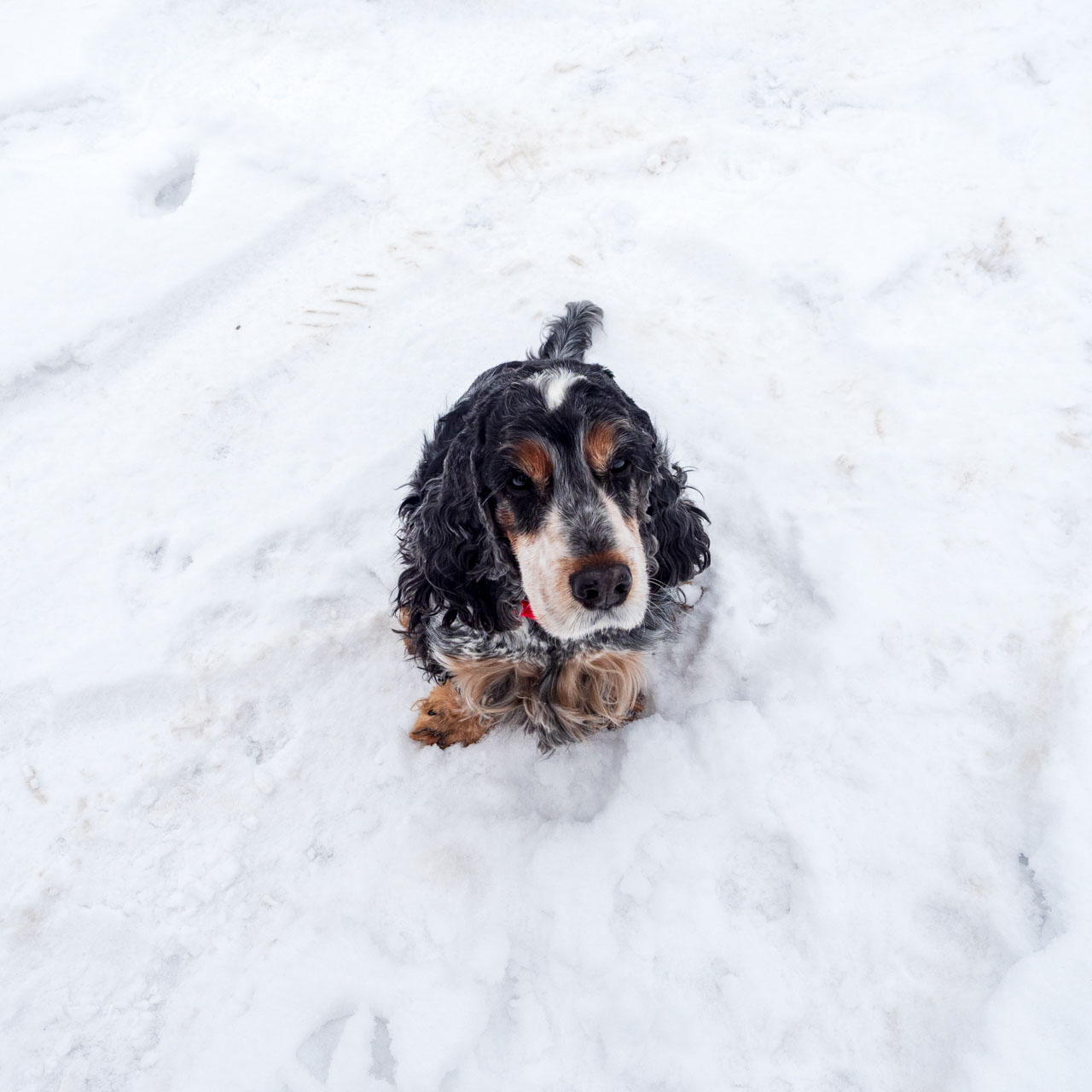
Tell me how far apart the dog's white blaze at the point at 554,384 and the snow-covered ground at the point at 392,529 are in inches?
65.9

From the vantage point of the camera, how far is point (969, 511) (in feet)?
13.3

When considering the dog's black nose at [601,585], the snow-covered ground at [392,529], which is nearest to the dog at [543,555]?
the dog's black nose at [601,585]

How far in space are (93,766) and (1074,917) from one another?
4673 mm

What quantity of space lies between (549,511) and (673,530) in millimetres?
895

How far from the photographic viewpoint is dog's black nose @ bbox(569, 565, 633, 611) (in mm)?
2383

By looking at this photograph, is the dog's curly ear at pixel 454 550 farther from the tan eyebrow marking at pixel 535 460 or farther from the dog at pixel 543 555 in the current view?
the tan eyebrow marking at pixel 535 460

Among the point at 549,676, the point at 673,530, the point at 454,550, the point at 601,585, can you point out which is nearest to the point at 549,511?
the point at 601,585

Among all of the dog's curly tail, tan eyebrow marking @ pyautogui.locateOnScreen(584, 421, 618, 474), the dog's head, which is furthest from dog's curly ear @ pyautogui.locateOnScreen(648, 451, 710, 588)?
the dog's curly tail

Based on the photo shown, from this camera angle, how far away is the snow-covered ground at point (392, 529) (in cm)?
322

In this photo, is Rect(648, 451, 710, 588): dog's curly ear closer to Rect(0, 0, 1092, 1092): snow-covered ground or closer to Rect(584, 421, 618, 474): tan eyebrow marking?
Rect(584, 421, 618, 474): tan eyebrow marking

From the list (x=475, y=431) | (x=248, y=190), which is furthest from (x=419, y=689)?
(x=248, y=190)

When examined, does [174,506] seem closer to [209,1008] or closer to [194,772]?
[194,772]

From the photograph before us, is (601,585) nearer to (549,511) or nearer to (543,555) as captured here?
(543,555)

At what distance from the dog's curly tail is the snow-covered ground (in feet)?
0.84
